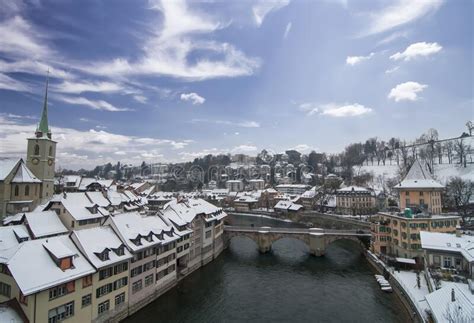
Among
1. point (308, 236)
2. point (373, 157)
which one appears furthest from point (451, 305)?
point (373, 157)

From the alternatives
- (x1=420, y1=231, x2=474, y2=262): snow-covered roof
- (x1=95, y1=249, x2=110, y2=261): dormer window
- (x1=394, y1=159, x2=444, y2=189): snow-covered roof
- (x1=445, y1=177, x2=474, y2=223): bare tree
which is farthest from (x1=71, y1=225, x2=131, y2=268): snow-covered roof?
(x1=445, y1=177, x2=474, y2=223): bare tree

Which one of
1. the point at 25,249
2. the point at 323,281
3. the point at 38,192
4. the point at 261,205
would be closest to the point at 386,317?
the point at 323,281

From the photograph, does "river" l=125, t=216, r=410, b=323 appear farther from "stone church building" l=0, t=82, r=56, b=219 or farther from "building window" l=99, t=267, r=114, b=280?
"stone church building" l=0, t=82, r=56, b=219

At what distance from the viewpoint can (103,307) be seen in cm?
2783

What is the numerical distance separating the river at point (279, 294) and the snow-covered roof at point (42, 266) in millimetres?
9032

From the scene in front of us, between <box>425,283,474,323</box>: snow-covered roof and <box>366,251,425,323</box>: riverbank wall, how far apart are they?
406cm

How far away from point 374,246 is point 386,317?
23.7 metres

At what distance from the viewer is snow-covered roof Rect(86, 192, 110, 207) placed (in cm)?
5419

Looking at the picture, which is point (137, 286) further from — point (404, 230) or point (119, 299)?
point (404, 230)

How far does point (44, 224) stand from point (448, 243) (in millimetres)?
52257

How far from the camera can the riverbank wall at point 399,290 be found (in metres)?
29.0

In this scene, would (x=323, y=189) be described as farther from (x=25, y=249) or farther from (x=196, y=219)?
(x=25, y=249)

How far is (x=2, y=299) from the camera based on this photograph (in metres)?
23.8

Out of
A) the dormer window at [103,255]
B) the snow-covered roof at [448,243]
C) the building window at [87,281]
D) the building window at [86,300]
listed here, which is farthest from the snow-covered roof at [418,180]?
the building window at [86,300]
